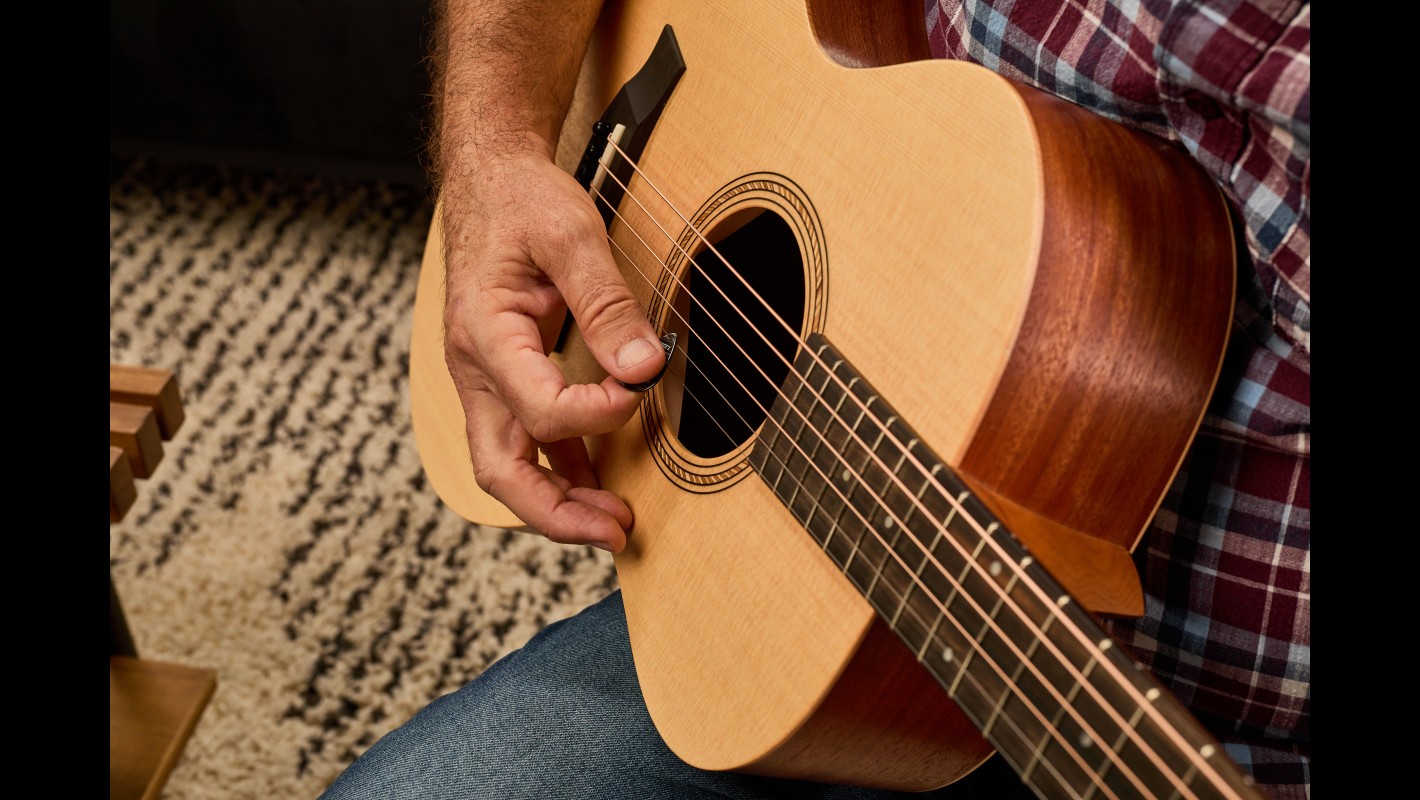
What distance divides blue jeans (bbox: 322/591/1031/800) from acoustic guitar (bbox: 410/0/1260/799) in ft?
0.24

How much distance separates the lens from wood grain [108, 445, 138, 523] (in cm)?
96

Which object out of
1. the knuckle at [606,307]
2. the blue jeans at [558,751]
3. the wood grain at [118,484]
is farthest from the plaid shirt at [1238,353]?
the wood grain at [118,484]

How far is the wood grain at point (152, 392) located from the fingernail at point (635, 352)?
598mm

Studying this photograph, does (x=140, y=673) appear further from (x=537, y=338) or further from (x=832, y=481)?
(x=832, y=481)

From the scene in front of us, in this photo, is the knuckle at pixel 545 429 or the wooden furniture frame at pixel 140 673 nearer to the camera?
the knuckle at pixel 545 429

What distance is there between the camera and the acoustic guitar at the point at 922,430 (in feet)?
1.58

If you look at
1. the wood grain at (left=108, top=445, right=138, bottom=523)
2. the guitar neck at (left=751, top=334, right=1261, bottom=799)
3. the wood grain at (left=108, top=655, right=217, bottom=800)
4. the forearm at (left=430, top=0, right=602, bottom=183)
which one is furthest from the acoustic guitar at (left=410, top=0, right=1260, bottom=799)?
the wood grain at (left=108, top=655, right=217, bottom=800)

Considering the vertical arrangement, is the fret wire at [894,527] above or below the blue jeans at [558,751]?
above

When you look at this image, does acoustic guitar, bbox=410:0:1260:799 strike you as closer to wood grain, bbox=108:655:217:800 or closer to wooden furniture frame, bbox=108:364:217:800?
wooden furniture frame, bbox=108:364:217:800

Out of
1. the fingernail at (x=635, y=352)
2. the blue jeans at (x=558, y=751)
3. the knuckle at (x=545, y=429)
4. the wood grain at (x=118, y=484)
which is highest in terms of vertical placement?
the fingernail at (x=635, y=352)

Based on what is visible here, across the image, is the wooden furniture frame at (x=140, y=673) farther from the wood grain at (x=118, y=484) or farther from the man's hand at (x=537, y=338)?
the man's hand at (x=537, y=338)

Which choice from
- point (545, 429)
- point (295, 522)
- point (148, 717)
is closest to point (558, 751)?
point (545, 429)
